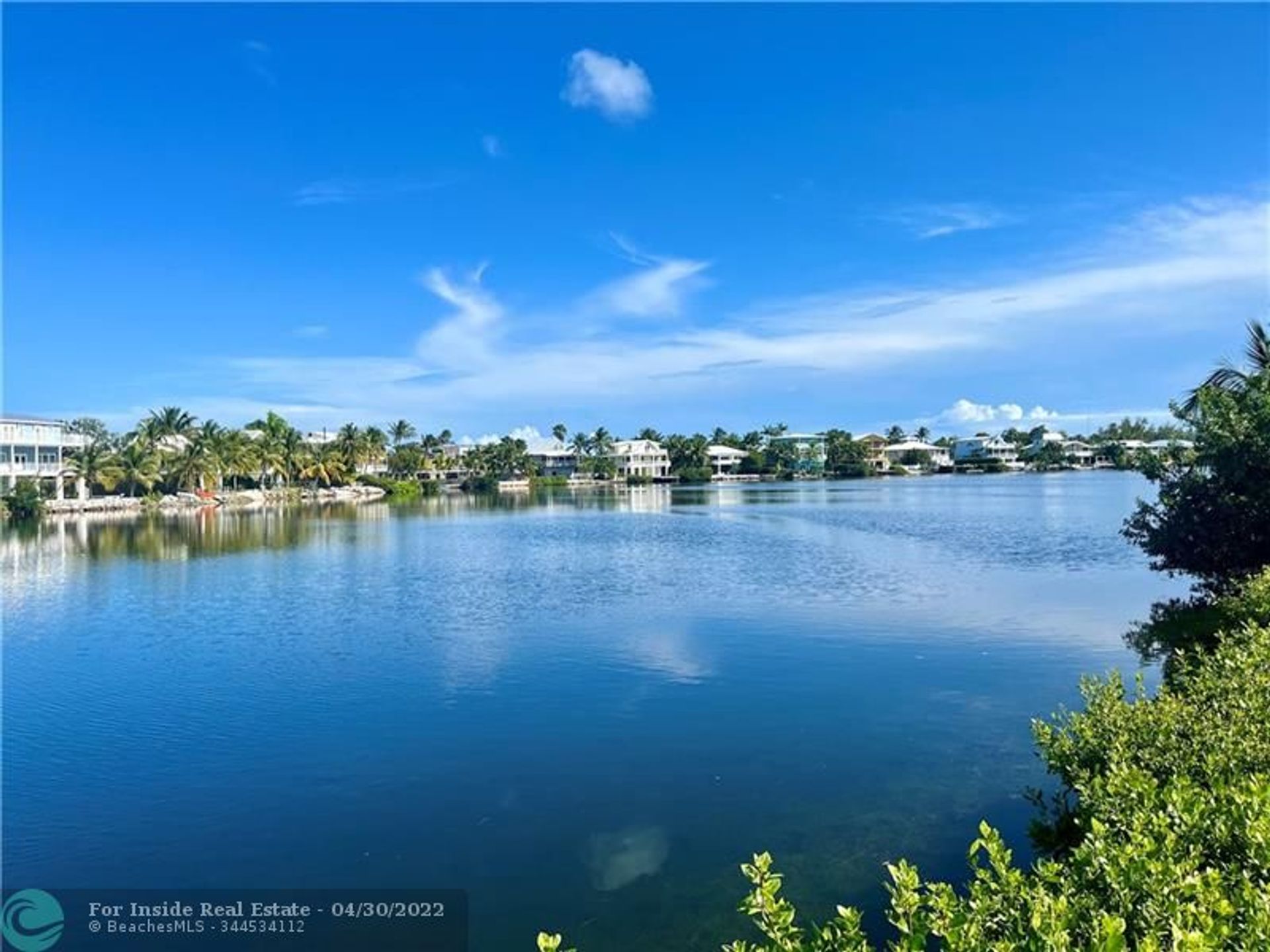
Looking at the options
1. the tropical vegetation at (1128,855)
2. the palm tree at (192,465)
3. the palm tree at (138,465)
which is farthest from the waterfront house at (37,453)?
the tropical vegetation at (1128,855)

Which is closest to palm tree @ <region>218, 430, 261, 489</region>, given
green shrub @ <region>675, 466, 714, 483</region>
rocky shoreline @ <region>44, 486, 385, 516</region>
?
rocky shoreline @ <region>44, 486, 385, 516</region>

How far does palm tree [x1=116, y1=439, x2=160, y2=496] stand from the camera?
86.1 metres

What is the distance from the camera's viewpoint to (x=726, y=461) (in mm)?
161250

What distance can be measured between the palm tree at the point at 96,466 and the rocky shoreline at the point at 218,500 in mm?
2015

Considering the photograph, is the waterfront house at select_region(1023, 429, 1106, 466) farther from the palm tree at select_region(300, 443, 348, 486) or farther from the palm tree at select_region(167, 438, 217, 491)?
the palm tree at select_region(167, 438, 217, 491)

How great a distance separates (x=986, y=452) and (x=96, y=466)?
6475 inches

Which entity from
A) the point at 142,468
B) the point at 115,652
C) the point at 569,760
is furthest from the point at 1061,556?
the point at 142,468

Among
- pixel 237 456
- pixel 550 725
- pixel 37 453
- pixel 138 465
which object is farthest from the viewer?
pixel 237 456

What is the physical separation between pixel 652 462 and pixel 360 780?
141380 mm

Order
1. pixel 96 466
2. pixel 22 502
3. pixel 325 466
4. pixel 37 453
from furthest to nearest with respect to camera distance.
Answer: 1. pixel 325 466
2. pixel 96 466
3. pixel 37 453
4. pixel 22 502

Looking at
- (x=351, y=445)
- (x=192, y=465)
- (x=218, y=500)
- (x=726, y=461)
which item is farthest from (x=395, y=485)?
(x=726, y=461)

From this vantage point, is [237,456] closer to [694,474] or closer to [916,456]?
[694,474]

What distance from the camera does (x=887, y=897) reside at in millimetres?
8078

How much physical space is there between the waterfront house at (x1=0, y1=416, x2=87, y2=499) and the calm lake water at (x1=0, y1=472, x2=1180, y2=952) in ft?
173
